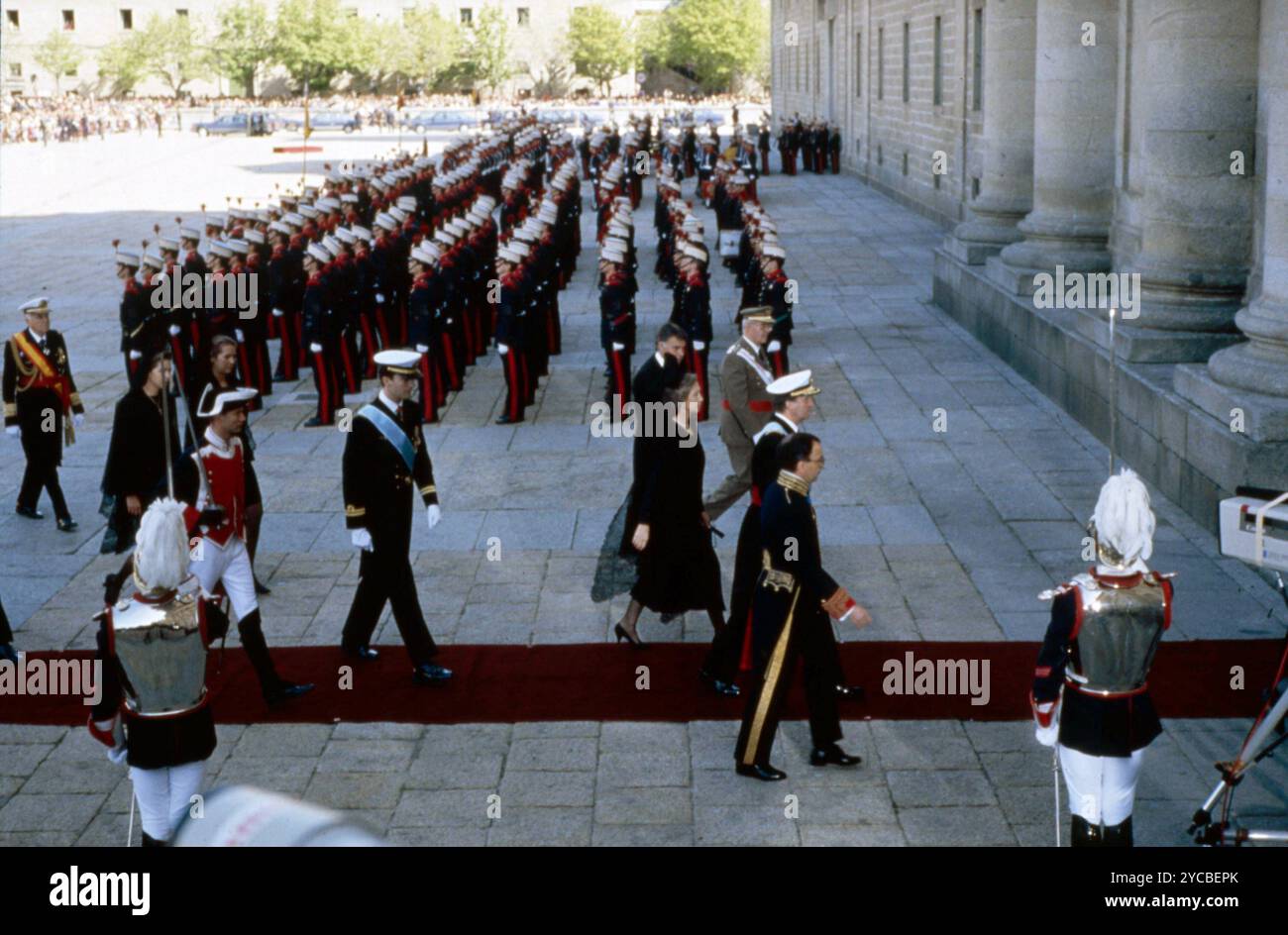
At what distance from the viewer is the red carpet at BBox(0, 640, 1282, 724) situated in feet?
25.9

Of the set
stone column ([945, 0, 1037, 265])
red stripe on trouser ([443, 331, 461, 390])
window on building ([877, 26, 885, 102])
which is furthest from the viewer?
window on building ([877, 26, 885, 102])

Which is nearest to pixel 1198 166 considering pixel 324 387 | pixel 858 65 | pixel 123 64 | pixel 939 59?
pixel 324 387

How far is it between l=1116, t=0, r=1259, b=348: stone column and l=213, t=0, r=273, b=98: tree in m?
99.7

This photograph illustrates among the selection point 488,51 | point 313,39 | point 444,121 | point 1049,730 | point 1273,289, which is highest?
point 313,39

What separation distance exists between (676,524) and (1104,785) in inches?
126

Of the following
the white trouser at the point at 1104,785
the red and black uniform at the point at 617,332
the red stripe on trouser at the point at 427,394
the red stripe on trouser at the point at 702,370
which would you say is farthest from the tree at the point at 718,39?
the white trouser at the point at 1104,785

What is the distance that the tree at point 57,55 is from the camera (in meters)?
110

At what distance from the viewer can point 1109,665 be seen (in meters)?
5.59

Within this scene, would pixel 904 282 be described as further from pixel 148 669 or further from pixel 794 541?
pixel 148 669

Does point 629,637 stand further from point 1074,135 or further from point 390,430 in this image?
point 1074,135

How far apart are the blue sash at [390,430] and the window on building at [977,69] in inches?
778

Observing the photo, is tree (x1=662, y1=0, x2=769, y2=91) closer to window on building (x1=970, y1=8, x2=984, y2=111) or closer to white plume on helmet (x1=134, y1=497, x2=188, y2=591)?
window on building (x1=970, y1=8, x2=984, y2=111)

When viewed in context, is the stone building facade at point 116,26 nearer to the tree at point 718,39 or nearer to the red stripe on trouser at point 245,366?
the tree at point 718,39

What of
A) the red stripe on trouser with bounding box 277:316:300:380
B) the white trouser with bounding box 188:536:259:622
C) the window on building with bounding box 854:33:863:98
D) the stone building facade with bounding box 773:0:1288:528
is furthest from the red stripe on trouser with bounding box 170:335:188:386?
the window on building with bounding box 854:33:863:98
